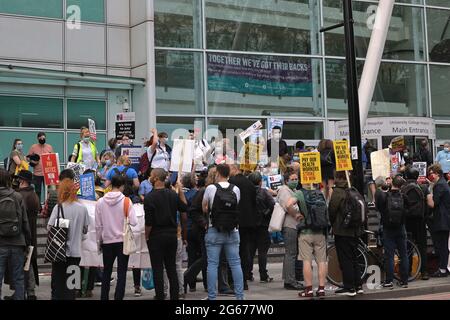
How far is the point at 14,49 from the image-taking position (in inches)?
843

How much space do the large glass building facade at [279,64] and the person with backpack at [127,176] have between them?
8.68m

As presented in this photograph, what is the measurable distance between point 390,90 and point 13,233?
66.1 feet

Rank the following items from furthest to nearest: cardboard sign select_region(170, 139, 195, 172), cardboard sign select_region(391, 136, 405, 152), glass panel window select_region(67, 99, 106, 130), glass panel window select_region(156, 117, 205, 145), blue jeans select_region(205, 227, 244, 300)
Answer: glass panel window select_region(156, 117, 205, 145) → glass panel window select_region(67, 99, 106, 130) → cardboard sign select_region(391, 136, 405, 152) → cardboard sign select_region(170, 139, 195, 172) → blue jeans select_region(205, 227, 244, 300)

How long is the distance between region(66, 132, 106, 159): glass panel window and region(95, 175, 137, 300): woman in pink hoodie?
11605 mm

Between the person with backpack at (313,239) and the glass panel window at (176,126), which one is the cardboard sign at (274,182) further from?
the glass panel window at (176,126)

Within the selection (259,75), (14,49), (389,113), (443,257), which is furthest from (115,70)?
(443,257)

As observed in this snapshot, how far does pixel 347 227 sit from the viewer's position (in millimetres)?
11578

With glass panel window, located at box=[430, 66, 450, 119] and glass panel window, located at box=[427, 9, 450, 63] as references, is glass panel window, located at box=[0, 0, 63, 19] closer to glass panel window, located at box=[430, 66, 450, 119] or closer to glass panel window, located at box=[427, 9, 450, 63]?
glass panel window, located at box=[427, 9, 450, 63]

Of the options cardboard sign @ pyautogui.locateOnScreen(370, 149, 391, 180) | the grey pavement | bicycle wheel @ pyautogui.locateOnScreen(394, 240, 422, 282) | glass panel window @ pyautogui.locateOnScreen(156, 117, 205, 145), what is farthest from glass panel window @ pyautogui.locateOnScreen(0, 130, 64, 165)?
bicycle wheel @ pyautogui.locateOnScreen(394, 240, 422, 282)

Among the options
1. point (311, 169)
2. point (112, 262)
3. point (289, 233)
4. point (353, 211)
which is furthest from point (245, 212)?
point (112, 262)

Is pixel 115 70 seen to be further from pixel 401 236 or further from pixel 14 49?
pixel 401 236

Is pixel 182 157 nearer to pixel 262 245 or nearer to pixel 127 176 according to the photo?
pixel 127 176

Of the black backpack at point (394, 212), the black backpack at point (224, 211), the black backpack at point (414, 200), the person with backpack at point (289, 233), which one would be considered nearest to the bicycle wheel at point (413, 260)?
the black backpack at point (414, 200)

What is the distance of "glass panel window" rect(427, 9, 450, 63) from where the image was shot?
→ 28141 millimetres
